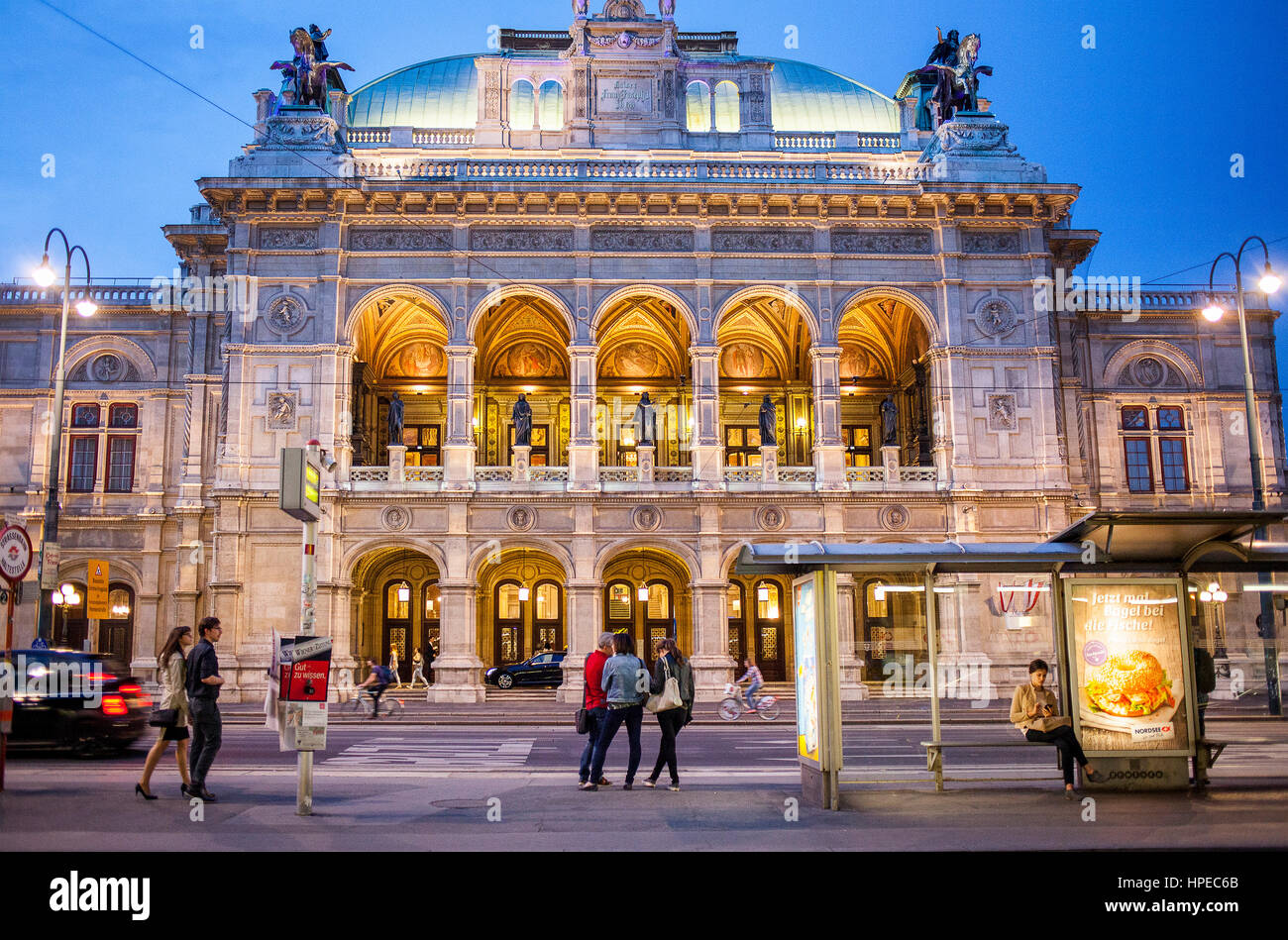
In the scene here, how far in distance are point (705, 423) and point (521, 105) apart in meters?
14.6

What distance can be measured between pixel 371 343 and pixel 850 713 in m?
30.1

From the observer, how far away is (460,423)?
110 ft

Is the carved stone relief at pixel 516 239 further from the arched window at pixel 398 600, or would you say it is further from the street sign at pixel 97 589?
the street sign at pixel 97 589

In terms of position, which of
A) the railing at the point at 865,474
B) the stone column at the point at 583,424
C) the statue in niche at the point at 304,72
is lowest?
the railing at the point at 865,474

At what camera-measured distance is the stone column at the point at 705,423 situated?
110 ft

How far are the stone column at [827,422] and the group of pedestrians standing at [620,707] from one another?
20.7 metres

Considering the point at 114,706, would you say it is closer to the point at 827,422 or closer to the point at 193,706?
the point at 193,706

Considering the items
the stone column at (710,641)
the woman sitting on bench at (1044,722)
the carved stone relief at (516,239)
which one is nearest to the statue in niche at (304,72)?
the carved stone relief at (516,239)

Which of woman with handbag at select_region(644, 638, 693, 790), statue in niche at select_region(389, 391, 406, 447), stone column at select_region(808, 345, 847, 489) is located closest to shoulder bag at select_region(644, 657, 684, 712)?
woman with handbag at select_region(644, 638, 693, 790)

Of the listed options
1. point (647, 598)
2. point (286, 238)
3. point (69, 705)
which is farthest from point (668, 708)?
point (286, 238)

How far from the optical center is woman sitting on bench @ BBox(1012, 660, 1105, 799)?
12.0 meters

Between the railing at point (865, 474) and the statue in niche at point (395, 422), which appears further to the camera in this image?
the statue in niche at point (395, 422)

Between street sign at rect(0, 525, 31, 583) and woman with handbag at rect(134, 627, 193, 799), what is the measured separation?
71.6 inches
